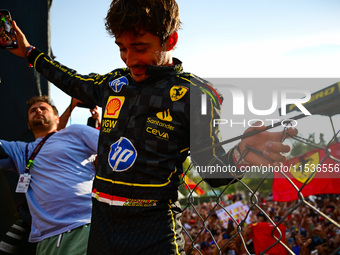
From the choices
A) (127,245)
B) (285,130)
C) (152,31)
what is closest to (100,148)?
(127,245)

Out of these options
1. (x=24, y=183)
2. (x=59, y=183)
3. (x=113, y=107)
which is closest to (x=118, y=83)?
(x=113, y=107)

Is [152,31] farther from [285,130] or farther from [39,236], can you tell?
[39,236]

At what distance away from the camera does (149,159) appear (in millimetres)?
1188

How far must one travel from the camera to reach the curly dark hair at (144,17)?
→ 4.03 feet

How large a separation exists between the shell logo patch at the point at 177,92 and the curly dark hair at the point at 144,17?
22cm

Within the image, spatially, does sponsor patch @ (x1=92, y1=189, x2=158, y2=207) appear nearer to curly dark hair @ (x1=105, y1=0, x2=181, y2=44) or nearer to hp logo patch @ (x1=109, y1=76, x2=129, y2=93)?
hp logo patch @ (x1=109, y1=76, x2=129, y2=93)

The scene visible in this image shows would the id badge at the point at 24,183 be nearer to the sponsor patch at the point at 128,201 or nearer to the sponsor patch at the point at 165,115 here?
the sponsor patch at the point at 128,201

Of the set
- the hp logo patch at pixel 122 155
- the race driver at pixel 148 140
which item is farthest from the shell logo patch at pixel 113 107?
the hp logo patch at pixel 122 155

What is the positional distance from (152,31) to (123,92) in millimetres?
307

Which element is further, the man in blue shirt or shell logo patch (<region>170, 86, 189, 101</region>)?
the man in blue shirt

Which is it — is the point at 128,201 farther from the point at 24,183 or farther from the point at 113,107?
the point at 24,183

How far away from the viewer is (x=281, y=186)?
798 cm

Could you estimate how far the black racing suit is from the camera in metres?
1.15

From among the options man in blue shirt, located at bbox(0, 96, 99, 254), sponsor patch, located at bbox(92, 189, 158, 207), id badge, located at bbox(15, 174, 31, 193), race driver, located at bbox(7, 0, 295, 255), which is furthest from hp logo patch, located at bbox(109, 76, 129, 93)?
id badge, located at bbox(15, 174, 31, 193)
